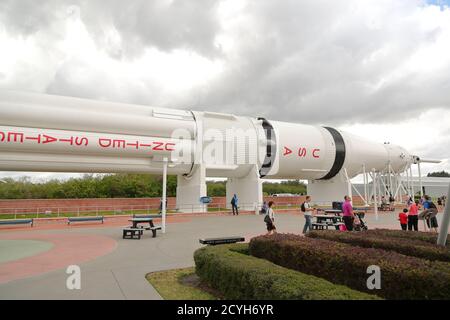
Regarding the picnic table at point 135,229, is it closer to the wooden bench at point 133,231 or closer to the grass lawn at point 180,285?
the wooden bench at point 133,231

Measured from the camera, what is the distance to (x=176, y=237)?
11.4 metres

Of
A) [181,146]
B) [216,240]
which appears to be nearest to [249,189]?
[181,146]

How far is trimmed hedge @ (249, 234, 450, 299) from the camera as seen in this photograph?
3.87 m

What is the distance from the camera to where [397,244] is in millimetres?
6207

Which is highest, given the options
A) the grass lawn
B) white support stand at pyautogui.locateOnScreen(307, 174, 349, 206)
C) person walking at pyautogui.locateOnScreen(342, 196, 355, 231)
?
white support stand at pyautogui.locateOnScreen(307, 174, 349, 206)

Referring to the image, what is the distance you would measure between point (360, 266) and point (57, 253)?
7432 mm

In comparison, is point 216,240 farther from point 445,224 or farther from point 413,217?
point 413,217

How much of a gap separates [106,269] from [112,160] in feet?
36.7

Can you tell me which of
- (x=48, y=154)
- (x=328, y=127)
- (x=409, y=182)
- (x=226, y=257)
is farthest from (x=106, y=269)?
(x=409, y=182)

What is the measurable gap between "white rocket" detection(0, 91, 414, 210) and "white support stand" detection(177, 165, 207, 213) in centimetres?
6

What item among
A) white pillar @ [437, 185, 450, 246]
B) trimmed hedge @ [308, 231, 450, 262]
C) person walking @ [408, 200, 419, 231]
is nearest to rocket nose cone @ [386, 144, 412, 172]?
person walking @ [408, 200, 419, 231]

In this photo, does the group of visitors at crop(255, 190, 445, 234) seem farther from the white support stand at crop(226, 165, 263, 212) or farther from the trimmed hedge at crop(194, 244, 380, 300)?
the white support stand at crop(226, 165, 263, 212)

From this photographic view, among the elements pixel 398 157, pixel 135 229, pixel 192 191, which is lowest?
pixel 135 229
